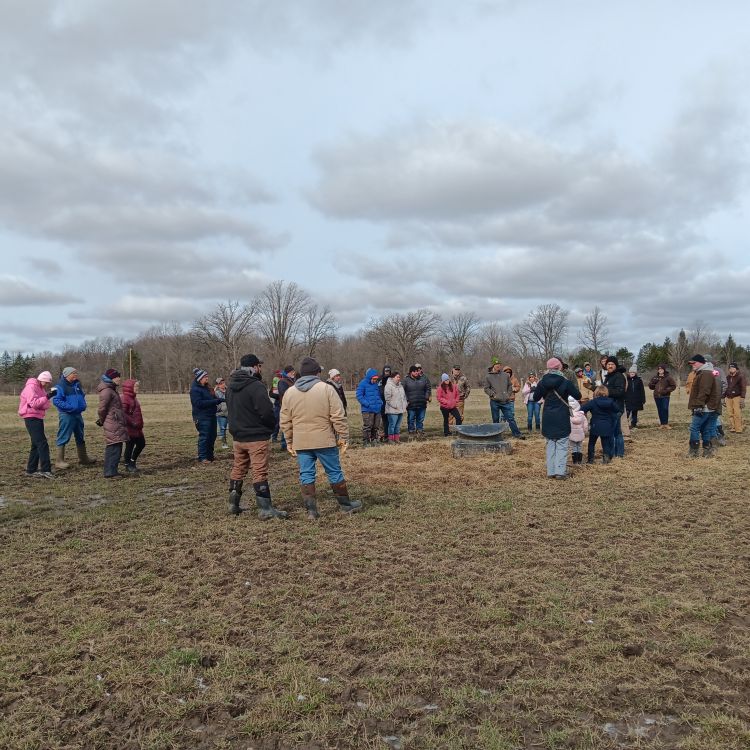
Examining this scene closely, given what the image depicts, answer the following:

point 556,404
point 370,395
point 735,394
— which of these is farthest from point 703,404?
point 370,395

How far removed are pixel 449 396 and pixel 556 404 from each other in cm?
670

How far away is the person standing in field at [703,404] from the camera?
424 inches

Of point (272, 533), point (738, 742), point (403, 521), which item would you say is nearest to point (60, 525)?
point (272, 533)

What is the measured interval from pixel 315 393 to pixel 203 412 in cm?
563

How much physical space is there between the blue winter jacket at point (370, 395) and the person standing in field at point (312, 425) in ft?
22.2

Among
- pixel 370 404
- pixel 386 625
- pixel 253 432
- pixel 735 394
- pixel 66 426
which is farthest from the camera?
pixel 735 394

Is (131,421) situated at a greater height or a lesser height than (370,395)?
lesser

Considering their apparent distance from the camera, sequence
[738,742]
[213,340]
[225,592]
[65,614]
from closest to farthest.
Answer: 1. [738,742]
2. [65,614]
3. [225,592]
4. [213,340]

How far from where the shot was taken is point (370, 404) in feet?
48.2

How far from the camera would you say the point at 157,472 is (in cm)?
1146

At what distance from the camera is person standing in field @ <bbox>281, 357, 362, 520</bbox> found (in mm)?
7305

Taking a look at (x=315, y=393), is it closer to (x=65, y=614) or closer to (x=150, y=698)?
(x=65, y=614)

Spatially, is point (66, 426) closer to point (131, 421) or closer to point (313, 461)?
point (131, 421)

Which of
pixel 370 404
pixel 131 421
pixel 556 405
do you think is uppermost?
pixel 556 405
